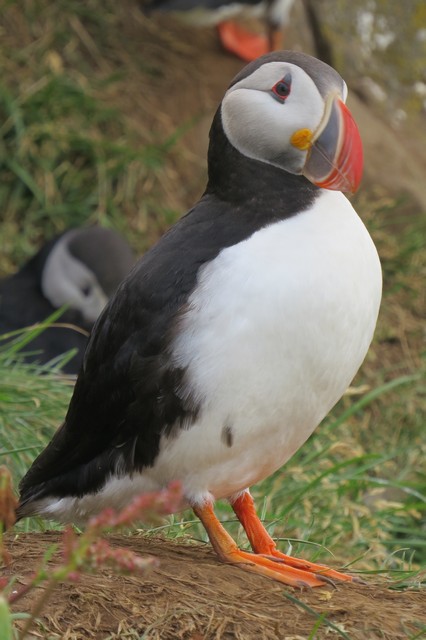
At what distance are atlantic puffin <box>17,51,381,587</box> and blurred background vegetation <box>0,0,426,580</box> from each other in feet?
7.18

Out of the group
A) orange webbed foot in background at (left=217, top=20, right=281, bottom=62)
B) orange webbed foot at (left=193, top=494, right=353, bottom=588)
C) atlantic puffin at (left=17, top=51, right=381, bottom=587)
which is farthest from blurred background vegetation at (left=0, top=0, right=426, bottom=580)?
atlantic puffin at (left=17, top=51, right=381, bottom=587)

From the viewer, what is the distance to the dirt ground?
2.96m

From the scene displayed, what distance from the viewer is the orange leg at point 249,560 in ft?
11.3

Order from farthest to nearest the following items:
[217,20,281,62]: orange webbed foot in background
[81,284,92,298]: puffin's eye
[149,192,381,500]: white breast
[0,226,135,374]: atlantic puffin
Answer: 1. [217,20,281,62]: orange webbed foot in background
2. [81,284,92,298]: puffin's eye
3. [0,226,135,374]: atlantic puffin
4. [149,192,381,500]: white breast

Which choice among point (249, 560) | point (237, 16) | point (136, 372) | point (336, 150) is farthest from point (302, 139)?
point (237, 16)

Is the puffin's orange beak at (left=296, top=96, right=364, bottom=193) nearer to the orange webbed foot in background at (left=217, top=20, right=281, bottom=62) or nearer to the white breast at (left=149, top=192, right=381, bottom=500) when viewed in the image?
the white breast at (left=149, top=192, right=381, bottom=500)

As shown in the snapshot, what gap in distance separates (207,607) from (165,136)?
5.71m

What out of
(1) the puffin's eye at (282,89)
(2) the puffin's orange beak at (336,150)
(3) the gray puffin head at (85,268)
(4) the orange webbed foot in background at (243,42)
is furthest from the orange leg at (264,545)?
(4) the orange webbed foot in background at (243,42)

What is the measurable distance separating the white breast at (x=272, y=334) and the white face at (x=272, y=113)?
0.69 feet

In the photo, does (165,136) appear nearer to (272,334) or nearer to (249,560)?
(249,560)

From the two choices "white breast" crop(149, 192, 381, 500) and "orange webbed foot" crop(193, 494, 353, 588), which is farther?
"orange webbed foot" crop(193, 494, 353, 588)

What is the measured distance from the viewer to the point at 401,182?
8250mm

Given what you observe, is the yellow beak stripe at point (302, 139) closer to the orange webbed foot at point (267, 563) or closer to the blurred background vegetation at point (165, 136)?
the orange webbed foot at point (267, 563)

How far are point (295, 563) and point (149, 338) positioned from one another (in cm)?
82
